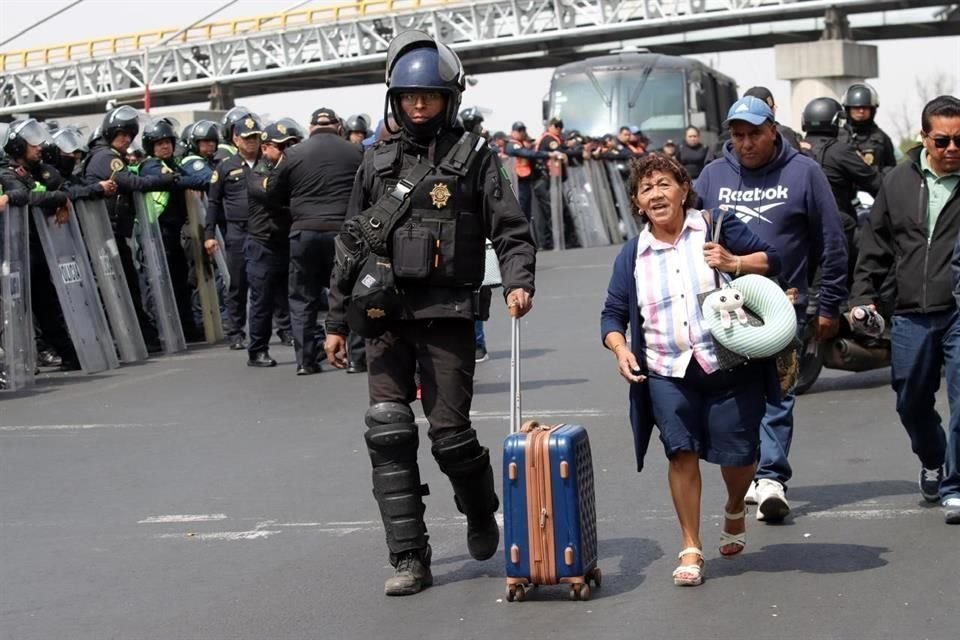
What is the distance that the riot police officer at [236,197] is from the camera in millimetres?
14523

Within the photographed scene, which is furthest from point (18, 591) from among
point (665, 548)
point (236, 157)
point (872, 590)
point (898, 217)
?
point (236, 157)

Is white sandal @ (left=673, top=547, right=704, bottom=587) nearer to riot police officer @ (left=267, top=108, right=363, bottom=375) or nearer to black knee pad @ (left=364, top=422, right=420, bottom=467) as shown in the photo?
black knee pad @ (left=364, top=422, right=420, bottom=467)

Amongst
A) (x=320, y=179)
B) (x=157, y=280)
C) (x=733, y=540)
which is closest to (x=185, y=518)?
(x=733, y=540)

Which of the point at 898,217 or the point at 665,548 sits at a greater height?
the point at 898,217

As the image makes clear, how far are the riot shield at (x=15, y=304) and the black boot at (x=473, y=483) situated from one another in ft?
24.2

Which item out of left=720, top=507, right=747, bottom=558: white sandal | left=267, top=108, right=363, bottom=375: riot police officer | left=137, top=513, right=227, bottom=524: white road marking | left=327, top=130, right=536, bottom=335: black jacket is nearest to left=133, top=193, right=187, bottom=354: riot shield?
left=267, top=108, right=363, bottom=375: riot police officer

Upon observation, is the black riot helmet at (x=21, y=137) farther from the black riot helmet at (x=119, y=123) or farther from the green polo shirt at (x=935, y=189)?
the green polo shirt at (x=935, y=189)

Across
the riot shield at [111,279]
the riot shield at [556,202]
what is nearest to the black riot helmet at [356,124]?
the riot shield at [111,279]

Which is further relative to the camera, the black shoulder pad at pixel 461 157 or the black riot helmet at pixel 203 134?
→ the black riot helmet at pixel 203 134

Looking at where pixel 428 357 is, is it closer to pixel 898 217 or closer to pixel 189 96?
pixel 898 217

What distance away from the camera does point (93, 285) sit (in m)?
14.3

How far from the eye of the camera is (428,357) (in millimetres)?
6395

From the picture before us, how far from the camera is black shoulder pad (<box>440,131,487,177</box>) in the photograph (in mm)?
6301

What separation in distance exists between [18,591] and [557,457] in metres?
2.18
